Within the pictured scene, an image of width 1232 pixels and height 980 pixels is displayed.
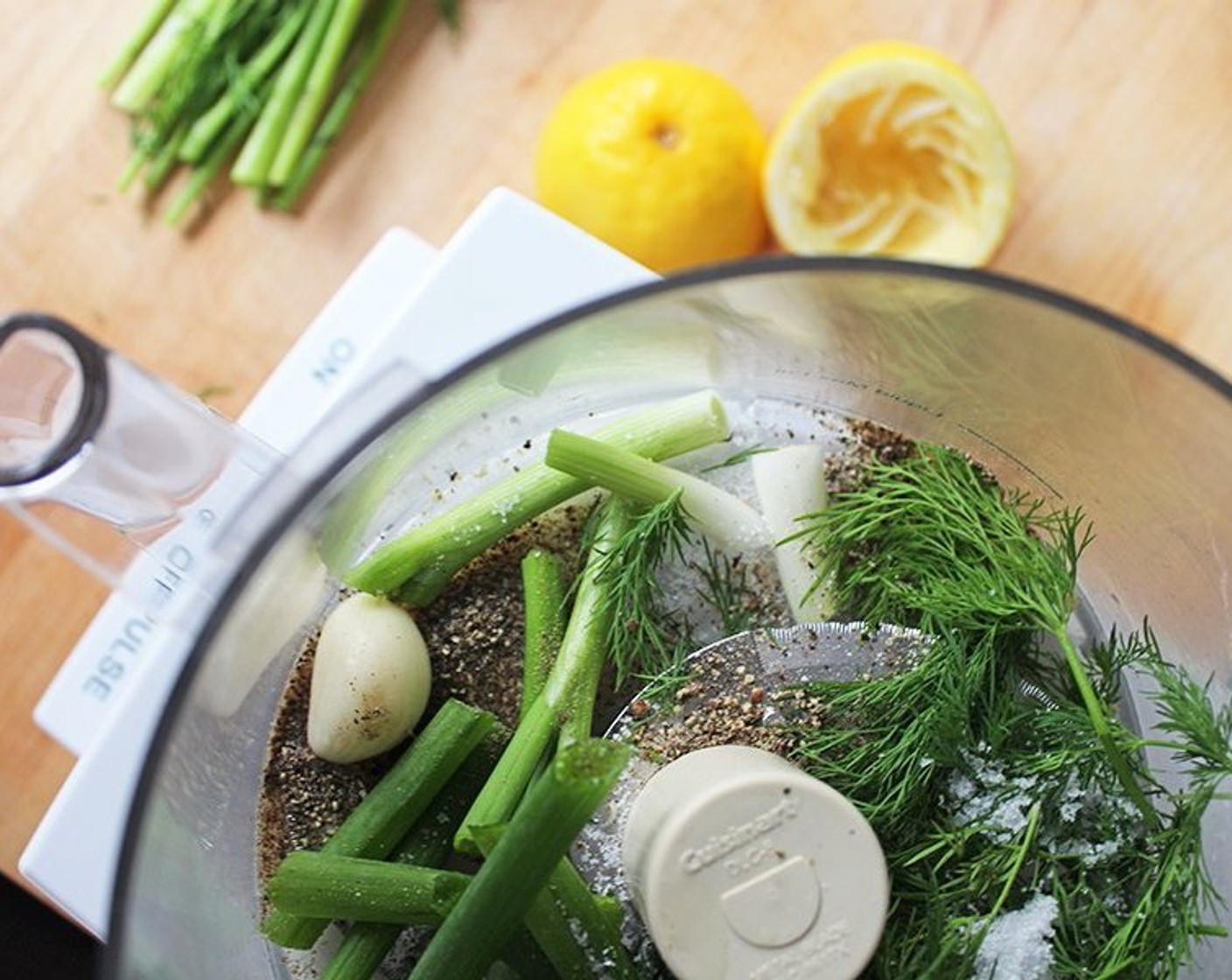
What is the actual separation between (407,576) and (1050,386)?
13.0 inches

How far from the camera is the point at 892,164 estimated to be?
3.35 feet

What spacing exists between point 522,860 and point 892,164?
58 centimetres

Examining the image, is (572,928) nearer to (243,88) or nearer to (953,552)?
(953,552)

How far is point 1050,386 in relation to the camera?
72 cm

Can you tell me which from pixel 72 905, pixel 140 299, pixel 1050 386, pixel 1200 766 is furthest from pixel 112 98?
pixel 1200 766

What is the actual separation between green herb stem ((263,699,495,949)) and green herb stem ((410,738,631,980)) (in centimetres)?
8

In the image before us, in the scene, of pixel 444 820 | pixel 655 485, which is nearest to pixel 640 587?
pixel 655 485

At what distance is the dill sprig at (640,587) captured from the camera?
757 mm

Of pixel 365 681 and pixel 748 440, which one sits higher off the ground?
pixel 748 440

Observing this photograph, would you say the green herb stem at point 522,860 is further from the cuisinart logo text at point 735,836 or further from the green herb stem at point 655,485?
the green herb stem at point 655,485

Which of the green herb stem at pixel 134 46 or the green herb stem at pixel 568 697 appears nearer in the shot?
the green herb stem at pixel 568 697

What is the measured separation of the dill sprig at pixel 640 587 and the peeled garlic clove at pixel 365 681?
100 mm

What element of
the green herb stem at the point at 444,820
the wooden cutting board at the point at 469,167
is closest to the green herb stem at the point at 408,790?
the green herb stem at the point at 444,820

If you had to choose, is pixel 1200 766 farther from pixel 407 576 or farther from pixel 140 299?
pixel 140 299
